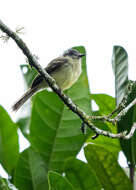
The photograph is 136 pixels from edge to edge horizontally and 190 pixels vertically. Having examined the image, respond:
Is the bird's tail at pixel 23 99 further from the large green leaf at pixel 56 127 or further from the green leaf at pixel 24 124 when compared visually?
the large green leaf at pixel 56 127

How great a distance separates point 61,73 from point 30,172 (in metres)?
2.36

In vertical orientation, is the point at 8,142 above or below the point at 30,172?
above

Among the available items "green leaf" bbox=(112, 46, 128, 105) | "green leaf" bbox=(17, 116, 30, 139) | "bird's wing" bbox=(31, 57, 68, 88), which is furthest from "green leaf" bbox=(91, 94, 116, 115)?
"bird's wing" bbox=(31, 57, 68, 88)

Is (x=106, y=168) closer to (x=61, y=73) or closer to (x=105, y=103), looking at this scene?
(x=105, y=103)

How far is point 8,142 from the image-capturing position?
3.76 metres

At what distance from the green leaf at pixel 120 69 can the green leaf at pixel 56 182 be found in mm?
1118

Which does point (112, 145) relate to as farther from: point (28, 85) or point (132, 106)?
point (28, 85)

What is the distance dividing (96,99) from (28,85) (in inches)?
37.6

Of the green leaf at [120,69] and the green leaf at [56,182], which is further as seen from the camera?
the green leaf at [120,69]

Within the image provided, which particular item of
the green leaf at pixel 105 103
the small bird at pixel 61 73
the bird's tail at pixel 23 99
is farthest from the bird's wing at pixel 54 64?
the green leaf at pixel 105 103

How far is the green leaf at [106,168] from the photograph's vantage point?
308cm

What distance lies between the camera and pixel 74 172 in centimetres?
297

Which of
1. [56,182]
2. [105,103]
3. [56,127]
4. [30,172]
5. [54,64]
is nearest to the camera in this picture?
[56,182]

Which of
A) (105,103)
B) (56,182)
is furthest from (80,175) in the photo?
(105,103)
